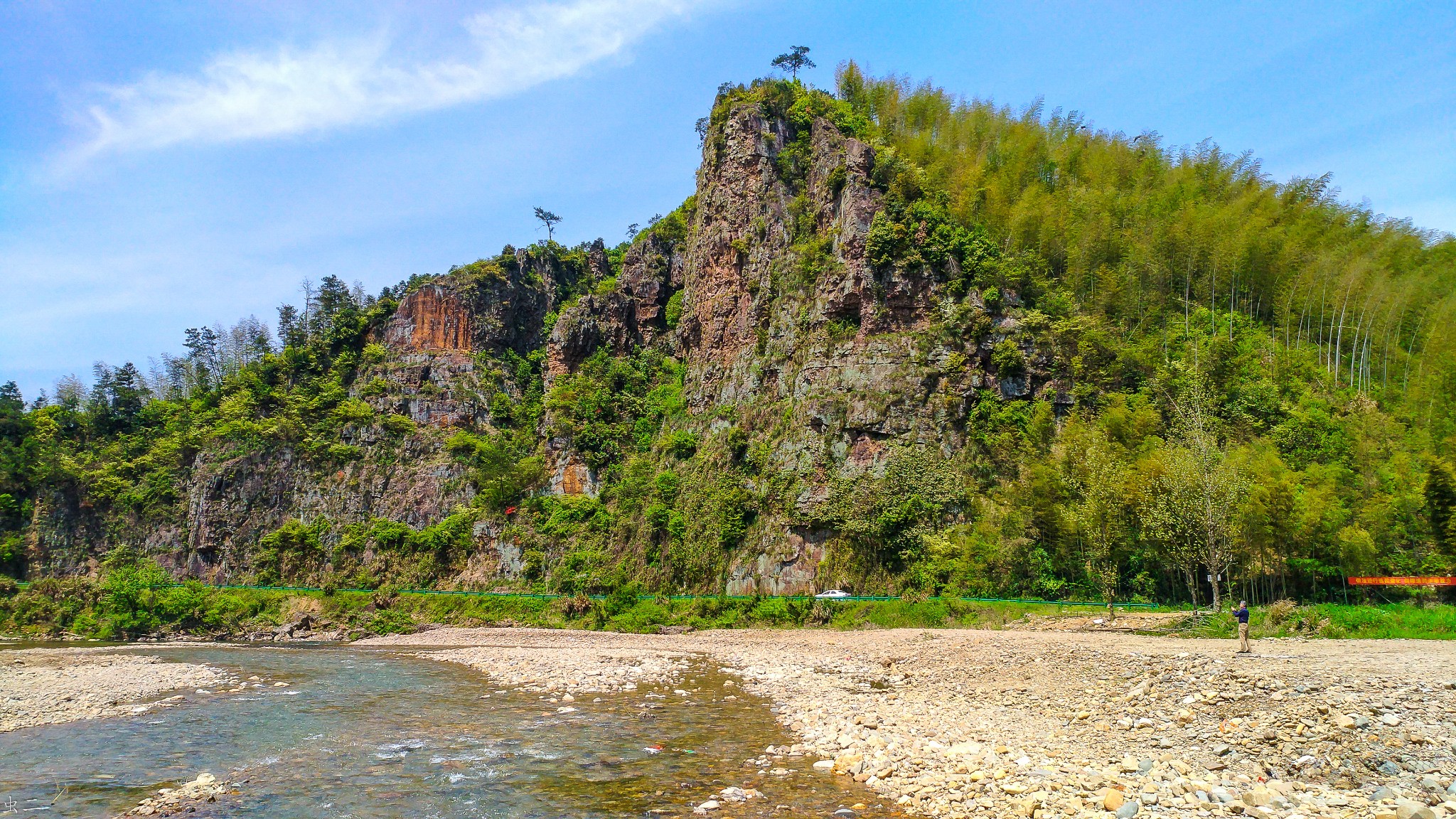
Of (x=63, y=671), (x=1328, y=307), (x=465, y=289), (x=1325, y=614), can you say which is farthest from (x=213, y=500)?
(x=1328, y=307)

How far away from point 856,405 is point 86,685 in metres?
42.3

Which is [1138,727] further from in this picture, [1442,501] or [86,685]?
[86,685]

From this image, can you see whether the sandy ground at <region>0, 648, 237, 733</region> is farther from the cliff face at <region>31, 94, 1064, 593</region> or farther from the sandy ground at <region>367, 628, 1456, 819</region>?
the cliff face at <region>31, 94, 1064, 593</region>

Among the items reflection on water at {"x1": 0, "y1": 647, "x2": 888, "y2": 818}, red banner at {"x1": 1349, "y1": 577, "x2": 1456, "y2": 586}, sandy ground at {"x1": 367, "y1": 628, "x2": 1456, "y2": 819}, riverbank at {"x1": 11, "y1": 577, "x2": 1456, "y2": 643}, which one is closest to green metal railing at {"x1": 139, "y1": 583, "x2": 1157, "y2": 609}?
riverbank at {"x1": 11, "y1": 577, "x2": 1456, "y2": 643}

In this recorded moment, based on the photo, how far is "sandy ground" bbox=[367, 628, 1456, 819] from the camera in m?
9.55

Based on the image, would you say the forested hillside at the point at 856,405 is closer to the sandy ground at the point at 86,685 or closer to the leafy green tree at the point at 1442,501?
the leafy green tree at the point at 1442,501

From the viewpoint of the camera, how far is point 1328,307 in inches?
2037

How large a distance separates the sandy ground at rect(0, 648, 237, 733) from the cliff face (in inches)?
1187

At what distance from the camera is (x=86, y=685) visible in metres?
26.6

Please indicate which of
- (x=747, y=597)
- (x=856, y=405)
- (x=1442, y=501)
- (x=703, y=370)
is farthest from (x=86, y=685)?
(x=1442, y=501)

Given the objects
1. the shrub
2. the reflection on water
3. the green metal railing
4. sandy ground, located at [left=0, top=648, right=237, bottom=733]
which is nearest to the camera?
the reflection on water

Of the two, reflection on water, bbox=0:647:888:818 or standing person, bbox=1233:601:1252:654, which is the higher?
standing person, bbox=1233:601:1252:654

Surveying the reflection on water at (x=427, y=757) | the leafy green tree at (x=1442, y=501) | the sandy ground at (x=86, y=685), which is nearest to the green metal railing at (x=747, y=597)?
the leafy green tree at (x=1442, y=501)

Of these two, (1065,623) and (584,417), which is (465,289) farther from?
(1065,623)
